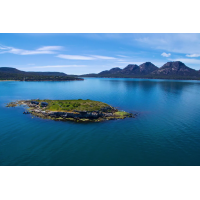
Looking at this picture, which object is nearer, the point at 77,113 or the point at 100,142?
the point at 100,142

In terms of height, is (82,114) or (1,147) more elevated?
(82,114)

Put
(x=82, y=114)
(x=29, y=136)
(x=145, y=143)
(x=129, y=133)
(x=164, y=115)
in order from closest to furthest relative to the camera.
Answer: (x=145, y=143) → (x=29, y=136) → (x=129, y=133) → (x=82, y=114) → (x=164, y=115)

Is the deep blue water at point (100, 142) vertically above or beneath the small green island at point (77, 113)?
beneath

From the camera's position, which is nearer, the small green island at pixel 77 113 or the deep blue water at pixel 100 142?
the deep blue water at pixel 100 142

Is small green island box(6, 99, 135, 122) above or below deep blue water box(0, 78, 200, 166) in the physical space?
above

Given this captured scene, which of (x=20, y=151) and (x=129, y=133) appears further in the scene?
(x=129, y=133)

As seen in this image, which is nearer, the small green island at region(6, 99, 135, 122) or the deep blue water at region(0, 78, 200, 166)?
the deep blue water at region(0, 78, 200, 166)

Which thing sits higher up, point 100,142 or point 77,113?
point 77,113

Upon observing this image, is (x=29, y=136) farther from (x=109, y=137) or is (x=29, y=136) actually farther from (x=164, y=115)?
(x=164, y=115)

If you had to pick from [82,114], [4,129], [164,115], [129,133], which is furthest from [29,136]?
[164,115]

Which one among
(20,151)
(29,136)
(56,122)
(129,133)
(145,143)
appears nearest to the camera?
(20,151)
